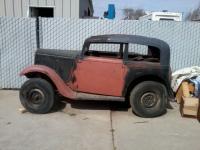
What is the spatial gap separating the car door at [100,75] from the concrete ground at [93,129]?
1.78 feet

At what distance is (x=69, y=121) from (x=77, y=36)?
2.85 meters

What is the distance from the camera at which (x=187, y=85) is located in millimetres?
7590

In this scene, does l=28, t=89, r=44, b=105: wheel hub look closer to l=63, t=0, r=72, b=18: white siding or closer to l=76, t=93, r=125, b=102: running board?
l=76, t=93, r=125, b=102: running board

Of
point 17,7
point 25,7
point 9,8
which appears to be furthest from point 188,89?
point 9,8

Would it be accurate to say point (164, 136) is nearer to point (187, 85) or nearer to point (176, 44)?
point (187, 85)

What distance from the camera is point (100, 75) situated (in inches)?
261

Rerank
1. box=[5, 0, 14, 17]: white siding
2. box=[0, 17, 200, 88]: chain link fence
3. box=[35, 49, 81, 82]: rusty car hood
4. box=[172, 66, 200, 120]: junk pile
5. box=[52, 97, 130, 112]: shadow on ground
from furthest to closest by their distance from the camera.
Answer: box=[5, 0, 14, 17]: white siding, box=[0, 17, 200, 88]: chain link fence, box=[52, 97, 130, 112]: shadow on ground, box=[35, 49, 81, 82]: rusty car hood, box=[172, 66, 200, 120]: junk pile

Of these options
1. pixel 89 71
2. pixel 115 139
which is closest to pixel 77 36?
pixel 89 71

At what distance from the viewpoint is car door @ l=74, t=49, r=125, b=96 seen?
6.56 m

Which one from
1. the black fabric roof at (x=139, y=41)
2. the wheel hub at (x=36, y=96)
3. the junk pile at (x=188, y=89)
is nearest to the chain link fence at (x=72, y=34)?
the junk pile at (x=188, y=89)

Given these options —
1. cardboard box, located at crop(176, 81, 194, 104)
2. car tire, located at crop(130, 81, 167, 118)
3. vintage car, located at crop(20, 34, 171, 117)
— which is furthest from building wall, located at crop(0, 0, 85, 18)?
car tire, located at crop(130, 81, 167, 118)

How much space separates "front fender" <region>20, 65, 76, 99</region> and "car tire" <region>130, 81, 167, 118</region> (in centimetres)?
128

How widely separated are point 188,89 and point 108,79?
2.06 metres

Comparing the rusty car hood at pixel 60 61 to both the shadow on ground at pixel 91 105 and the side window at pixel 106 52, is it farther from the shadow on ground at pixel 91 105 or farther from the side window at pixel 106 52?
the shadow on ground at pixel 91 105
